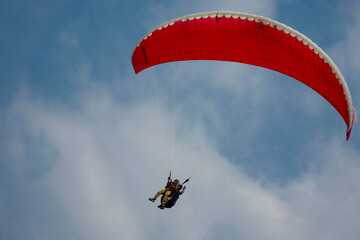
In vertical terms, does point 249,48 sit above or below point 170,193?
above

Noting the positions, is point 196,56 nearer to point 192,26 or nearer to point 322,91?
point 192,26

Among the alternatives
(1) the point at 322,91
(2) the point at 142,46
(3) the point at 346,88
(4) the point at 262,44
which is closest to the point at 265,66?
Result: (4) the point at 262,44

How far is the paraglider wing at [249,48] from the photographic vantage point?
1248 cm

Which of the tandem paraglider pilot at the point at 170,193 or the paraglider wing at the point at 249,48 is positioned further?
the tandem paraglider pilot at the point at 170,193

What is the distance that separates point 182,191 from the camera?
14.2 metres

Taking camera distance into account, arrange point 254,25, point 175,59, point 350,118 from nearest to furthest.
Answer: point 350,118 < point 254,25 < point 175,59

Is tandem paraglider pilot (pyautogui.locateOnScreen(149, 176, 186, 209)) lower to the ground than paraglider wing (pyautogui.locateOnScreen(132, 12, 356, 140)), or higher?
lower

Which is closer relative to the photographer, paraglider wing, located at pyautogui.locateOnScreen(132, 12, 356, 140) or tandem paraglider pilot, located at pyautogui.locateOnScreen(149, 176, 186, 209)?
paraglider wing, located at pyautogui.locateOnScreen(132, 12, 356, 140)

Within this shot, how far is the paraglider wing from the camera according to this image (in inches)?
492

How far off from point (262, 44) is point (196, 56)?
263 cm

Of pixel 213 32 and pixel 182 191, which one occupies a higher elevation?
pixel 213 32

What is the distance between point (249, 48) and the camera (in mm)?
13828

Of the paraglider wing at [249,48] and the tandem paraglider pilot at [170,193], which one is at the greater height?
the paraglider wing at [249,48]

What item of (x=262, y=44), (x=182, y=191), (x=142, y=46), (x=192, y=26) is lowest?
(x=182, y=191)
